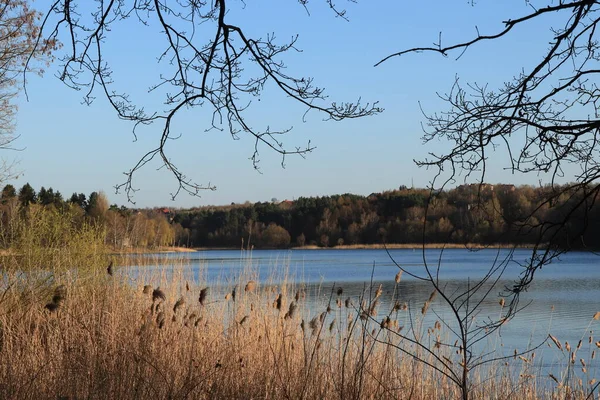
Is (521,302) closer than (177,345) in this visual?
No

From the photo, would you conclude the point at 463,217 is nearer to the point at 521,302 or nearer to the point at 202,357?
the point at 202,357

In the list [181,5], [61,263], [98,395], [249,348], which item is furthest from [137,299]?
[181,5]

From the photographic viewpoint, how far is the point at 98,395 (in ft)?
15.3

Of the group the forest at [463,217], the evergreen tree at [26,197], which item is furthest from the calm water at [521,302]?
the evergreen tree at [26,197]

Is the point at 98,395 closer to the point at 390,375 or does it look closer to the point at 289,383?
the point at 289,383

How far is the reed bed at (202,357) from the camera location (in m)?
4.54

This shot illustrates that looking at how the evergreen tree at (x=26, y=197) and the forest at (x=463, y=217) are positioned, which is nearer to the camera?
the forest at (x=463, y=217)

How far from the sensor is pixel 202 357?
5.25 metres

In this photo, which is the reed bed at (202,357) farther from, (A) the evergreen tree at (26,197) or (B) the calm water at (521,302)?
(A) the evergreen tree at (26,197)

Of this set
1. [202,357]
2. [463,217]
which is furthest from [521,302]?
[463,217]

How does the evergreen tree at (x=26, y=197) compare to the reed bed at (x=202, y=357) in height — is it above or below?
above

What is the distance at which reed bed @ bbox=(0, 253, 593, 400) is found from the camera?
4543mm

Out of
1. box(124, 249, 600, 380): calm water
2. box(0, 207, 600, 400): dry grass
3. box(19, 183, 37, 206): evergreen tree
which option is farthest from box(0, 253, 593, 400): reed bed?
box(19, 183, 37, 206): evergreen tree

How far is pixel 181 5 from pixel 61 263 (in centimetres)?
485
